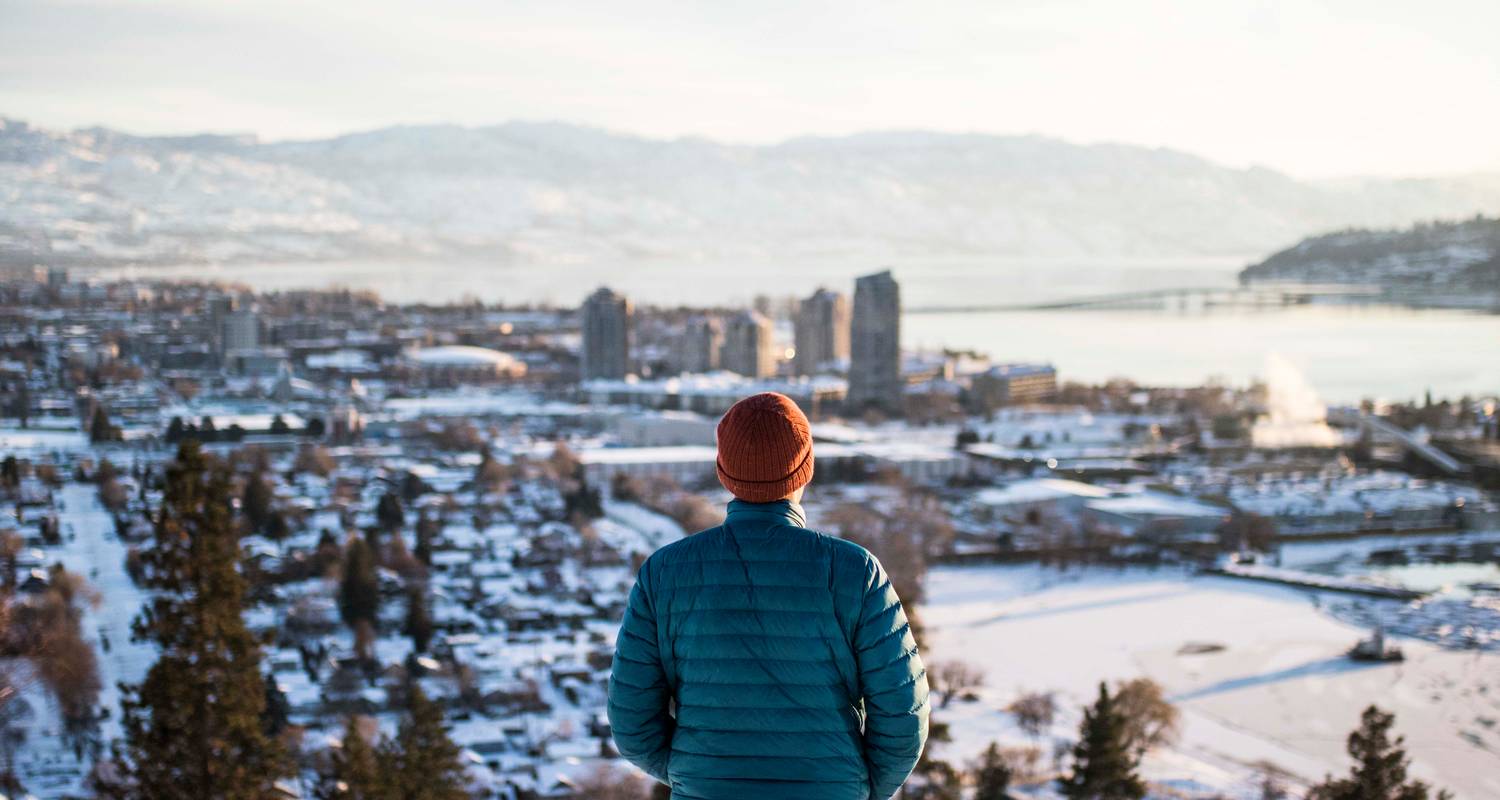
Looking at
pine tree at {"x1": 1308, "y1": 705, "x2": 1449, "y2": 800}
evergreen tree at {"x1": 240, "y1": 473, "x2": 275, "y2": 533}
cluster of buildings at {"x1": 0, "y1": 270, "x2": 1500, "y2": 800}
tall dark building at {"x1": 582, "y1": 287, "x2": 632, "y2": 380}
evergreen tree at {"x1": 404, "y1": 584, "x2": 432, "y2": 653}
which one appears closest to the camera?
pine tree at {"x1": 1308, "y1": 705, "x2": 1449, "y2": 800}

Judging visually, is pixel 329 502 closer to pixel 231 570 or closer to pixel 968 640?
pixel 968 640

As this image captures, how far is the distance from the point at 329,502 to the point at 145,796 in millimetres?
9166

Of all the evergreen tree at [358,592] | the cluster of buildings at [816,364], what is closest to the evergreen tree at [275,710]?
the evergreen tree at [358,592]

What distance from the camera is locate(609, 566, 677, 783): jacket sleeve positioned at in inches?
32.2

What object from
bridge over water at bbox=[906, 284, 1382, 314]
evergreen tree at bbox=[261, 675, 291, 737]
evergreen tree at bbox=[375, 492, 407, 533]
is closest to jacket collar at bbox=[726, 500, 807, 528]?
evergreen tree at bbox=[261, 675, 291, 737]

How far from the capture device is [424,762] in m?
3.94

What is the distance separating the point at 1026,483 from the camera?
1360 centimetres

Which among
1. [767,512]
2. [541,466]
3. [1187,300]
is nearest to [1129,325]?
[1187,300]

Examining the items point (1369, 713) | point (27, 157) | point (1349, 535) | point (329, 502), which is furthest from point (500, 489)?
point (27, 157)

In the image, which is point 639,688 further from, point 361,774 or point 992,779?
point 992,779

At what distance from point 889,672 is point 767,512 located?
108 mm

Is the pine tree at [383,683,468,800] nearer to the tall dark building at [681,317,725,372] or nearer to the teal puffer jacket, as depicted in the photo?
the teal puffer jacket

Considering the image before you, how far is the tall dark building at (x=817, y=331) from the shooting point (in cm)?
2598

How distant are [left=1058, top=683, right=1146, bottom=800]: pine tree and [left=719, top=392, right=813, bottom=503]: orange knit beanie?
4073 millimetres
